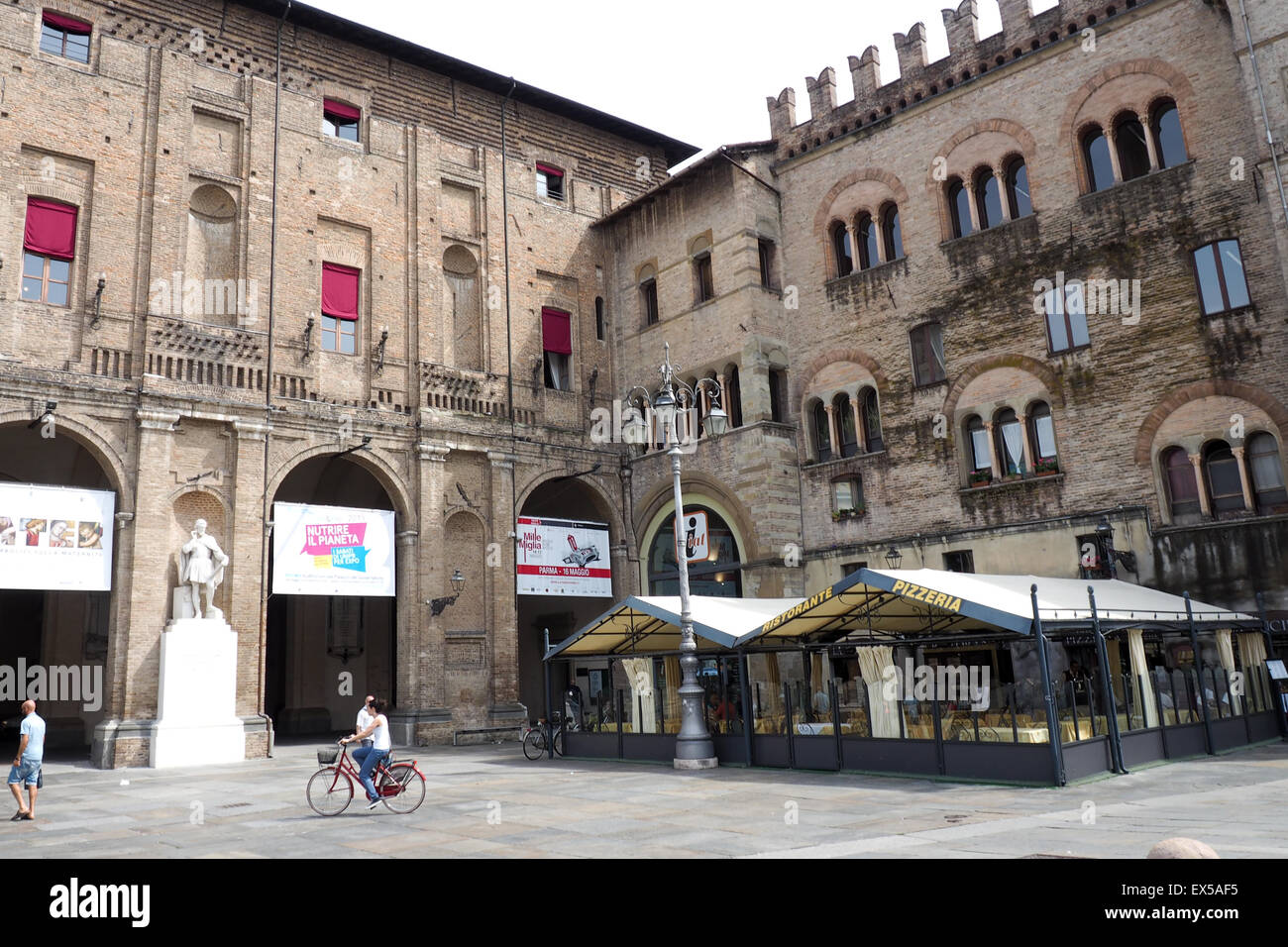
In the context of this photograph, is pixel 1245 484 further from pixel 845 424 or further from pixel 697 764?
pixel 697 764

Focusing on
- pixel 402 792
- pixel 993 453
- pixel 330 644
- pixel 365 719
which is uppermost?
pixel 993 453

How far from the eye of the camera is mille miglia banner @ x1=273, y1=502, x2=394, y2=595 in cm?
2406

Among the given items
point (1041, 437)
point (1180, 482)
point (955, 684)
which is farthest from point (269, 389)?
point (1180, 482)

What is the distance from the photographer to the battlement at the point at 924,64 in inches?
924

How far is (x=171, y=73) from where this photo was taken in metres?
25.0

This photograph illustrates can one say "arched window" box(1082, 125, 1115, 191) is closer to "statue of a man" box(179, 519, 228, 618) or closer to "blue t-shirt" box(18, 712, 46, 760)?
"statue of a man" box(179, 519, 228, 618)

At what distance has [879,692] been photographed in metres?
16.1

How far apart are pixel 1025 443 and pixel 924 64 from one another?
10.6m

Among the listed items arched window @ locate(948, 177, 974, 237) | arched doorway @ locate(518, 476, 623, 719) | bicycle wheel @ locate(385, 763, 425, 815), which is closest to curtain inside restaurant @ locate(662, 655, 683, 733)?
bicycle wheel @ locate(385, 763, 425, 815)

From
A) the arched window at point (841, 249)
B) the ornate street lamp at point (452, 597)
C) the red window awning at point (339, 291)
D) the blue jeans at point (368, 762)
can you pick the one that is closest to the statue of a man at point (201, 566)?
the ornate street lamp at point (452, 597)

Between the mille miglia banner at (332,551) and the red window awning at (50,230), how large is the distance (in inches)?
301

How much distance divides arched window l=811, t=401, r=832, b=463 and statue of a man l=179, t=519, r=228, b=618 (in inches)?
611

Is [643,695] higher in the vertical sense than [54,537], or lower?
lower

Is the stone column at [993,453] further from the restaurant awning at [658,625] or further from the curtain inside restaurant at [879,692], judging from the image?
the curtain inside restaurant at [879,692]
